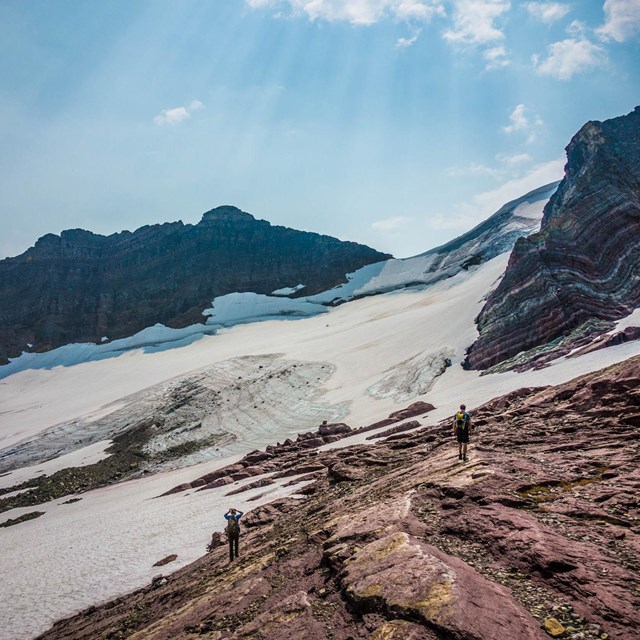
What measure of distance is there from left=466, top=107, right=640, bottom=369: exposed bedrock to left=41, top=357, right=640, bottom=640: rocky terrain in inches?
999

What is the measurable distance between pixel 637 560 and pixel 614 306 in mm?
38263

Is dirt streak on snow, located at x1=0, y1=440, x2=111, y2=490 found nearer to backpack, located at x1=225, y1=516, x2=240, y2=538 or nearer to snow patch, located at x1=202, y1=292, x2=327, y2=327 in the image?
backpack, located at x1=225, y1=516, x2=240, y2=538

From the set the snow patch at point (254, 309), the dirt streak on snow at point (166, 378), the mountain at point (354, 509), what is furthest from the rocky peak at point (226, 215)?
the mountain at point (354, 509)

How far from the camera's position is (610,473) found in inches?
438

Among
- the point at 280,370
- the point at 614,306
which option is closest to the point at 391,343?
the point at 280,370

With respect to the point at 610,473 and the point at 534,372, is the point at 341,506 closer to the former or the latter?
the point at 610,473

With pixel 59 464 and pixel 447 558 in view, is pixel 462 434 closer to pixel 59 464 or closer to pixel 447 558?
pixel 447 558

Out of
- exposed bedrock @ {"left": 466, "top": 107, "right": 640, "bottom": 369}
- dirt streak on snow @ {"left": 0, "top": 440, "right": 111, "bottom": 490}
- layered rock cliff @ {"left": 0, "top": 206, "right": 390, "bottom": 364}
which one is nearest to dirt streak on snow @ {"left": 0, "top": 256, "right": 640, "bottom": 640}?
exposed bedrock @ {"left": 466, "top": 107, "right": 640, "bottom": 369}

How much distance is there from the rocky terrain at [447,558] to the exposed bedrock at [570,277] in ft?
83.3

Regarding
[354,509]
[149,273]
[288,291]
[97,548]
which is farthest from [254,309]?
[354,509]

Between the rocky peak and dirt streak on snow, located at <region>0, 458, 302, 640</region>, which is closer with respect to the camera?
dirt streak on snow, located at <region>0, 458, 302, 640</region>

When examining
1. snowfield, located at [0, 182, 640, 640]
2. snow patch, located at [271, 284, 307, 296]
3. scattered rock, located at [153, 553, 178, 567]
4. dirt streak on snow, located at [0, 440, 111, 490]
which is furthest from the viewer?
snow patch, located at [271, 284, 307, 296]

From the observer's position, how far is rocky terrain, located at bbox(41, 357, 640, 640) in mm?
6754

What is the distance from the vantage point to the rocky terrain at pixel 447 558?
22.2ft
